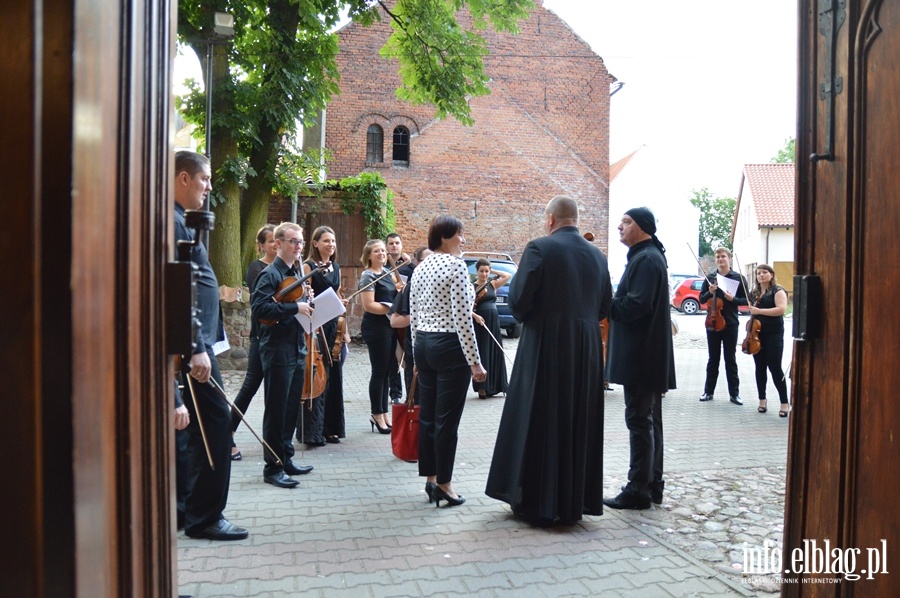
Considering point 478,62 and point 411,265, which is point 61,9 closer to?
point 411,265

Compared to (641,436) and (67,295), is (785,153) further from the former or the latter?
(67,295)

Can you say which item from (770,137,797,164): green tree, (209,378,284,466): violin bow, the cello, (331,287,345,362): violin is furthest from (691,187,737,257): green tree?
(209,378,284,466): violin bow

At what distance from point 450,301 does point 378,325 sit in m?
2.79

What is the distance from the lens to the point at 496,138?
2644 cm

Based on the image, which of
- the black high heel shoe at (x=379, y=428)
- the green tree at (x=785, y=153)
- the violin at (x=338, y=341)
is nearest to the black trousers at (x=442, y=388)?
the violin at (x=338, y=341)

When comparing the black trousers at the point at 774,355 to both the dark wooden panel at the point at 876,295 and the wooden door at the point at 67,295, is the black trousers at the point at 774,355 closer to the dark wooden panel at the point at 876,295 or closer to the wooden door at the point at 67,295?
the dark wooden panel at the point at 876,295

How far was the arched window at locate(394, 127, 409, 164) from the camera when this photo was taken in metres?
26.1

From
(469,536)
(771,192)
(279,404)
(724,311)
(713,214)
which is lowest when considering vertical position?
(469,536)

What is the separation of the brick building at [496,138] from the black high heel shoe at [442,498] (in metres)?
19.9

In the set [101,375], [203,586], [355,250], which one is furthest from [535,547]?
[355,250]

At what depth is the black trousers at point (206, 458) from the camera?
4137 mm

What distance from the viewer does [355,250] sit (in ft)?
57.5

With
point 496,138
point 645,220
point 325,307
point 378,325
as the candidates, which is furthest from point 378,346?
point 496,138

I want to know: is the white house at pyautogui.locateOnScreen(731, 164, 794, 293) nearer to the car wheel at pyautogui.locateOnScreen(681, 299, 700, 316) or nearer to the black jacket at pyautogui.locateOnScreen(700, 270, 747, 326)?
the car wheel at pyautogui.locateOnScreen(681, 299, 700, 316)
